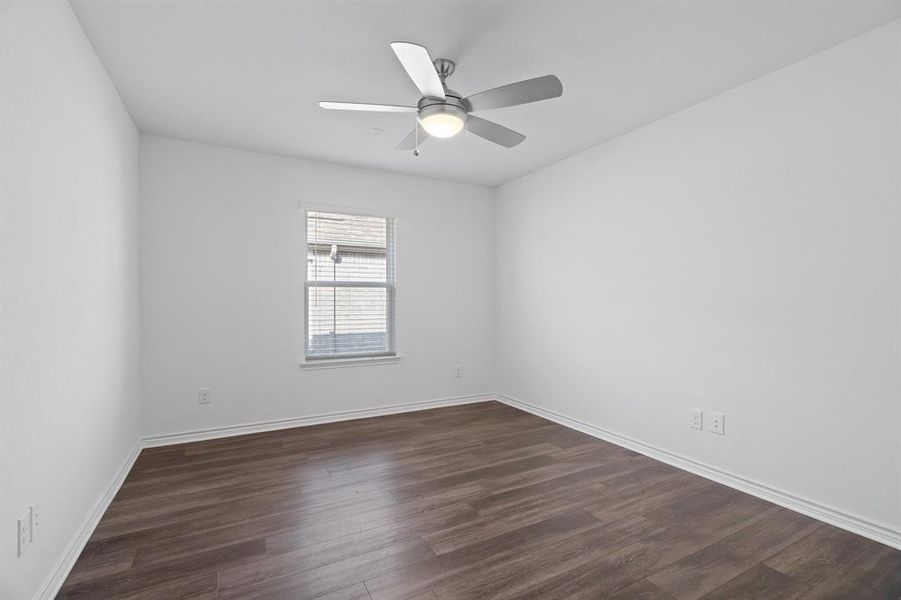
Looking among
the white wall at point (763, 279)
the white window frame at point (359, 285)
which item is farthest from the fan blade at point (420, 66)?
the white window frame at point (359, 285)

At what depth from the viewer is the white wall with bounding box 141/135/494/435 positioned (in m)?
3.56


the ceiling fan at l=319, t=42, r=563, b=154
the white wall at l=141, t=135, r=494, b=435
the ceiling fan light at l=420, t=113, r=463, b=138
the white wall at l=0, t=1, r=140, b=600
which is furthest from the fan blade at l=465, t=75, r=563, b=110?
the white wall at l=141, t=135, r=494, b=435

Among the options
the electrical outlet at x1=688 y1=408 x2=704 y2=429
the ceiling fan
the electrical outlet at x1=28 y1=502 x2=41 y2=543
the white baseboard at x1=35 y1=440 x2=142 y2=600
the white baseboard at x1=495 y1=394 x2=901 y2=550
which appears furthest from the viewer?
the electrical outlet at x1=688 y1=408 x2=704 y2=429

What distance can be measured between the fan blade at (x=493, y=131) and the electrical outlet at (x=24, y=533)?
8.23ft

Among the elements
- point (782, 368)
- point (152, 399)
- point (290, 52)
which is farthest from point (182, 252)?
point (782, 368)

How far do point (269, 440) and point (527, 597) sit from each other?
265 cm

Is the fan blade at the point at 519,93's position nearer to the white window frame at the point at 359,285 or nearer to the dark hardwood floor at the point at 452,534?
the dark hardwood floor at the point at 452,534

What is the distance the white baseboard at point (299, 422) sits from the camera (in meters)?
3.57

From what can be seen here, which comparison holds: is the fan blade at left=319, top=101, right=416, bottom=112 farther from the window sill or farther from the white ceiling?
the window sill

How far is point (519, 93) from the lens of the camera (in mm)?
2098

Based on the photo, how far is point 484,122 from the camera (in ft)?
8.03

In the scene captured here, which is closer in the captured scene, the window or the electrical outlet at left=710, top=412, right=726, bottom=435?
the electrical outlet at left=710, top=412, right=726, bottom=435

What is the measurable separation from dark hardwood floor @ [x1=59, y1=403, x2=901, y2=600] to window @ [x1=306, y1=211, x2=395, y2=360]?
128cm

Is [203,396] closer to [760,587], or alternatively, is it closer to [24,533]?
[24,533]
